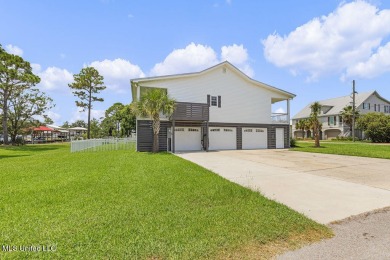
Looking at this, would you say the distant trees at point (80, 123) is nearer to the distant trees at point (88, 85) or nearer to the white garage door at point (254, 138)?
the distant trees at point (88, 85)

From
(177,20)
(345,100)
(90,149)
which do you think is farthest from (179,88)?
(345,100)

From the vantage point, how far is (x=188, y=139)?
1977cm

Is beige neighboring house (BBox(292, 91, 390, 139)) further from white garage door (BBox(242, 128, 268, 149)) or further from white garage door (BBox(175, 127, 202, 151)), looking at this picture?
white garage door (BBox(175, 127, 202, 151))

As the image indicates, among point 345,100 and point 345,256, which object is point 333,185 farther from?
point 345,100

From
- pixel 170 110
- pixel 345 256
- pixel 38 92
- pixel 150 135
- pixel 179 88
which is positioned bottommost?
pixel 345 256

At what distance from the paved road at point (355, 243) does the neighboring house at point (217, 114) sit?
1461 centimetres

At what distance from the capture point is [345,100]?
42719mm

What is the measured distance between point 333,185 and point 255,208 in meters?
3.63

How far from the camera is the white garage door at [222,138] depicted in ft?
67.5

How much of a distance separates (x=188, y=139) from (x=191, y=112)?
254cm

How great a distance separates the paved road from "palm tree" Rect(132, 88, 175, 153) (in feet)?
45.2

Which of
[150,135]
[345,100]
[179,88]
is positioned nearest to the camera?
[150,135]

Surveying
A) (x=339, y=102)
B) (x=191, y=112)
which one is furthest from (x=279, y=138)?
(x=339, y=102)

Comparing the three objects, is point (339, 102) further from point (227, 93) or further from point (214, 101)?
point (214, 101)
